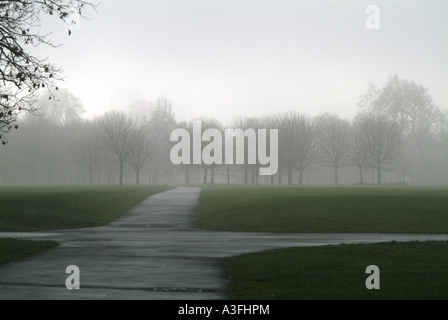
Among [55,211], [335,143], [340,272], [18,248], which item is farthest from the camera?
[335,143]

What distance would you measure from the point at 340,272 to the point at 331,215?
20.8 m

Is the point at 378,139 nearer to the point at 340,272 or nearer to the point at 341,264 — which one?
the point at 341,264

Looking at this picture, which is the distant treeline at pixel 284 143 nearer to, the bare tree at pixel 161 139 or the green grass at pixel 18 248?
the bare tree at pixel 161 139

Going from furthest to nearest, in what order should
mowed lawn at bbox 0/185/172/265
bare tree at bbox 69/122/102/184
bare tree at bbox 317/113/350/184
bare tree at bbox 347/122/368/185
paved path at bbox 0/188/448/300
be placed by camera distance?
bare tree at bbox 317/113/350/184 → bare tree at bbox 347/122/368/185 → bare tree at bbox 69/122/102/184 → mowed lawn at bbox 0/185/172/265 → paved path at bbox 0/188/448/300

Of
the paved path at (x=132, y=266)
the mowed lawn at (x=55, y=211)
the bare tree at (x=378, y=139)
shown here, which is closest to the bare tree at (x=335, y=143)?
the bare tree at (x=378, y=139)

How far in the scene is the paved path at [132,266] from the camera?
472 inches

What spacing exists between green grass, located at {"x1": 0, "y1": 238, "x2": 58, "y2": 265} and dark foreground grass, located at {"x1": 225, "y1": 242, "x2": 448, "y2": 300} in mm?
6811

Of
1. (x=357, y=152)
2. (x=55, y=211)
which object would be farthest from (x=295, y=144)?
(x=55, y=211)

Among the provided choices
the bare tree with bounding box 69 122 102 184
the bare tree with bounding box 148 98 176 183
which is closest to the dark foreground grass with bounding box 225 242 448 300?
Answer: the bare tree with bounding box 69 122 102 184

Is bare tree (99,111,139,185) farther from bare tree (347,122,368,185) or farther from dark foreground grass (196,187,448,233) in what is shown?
dark foreground grass (196,187,448,233)

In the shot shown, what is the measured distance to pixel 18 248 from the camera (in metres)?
18.7

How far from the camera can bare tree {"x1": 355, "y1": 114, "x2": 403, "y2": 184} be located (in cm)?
9381

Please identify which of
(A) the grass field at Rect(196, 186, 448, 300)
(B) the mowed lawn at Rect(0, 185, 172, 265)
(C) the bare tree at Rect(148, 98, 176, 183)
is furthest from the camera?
(C) the bare tree at Rect(148, 98, 176, 183)
